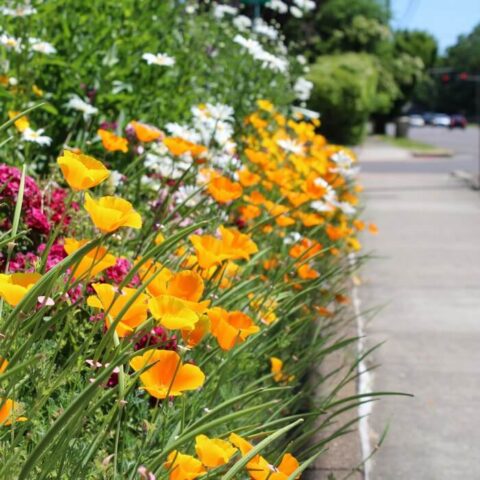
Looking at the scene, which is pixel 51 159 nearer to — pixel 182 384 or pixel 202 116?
pixel 202 116

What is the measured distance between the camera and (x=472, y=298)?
6.45 meters

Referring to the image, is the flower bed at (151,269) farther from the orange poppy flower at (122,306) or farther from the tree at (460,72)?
the tree at (460,72)

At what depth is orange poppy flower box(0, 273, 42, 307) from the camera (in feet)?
4.96

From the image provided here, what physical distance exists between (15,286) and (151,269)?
2.27ft

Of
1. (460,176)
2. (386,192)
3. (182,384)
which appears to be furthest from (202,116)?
(460,176)

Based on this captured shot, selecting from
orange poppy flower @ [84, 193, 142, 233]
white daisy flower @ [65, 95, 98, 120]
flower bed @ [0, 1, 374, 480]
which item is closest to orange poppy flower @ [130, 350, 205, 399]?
flower bed @ [0, 1, 374, 480]

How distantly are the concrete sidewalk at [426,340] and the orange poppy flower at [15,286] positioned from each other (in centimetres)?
101

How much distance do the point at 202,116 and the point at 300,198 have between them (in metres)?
1.07

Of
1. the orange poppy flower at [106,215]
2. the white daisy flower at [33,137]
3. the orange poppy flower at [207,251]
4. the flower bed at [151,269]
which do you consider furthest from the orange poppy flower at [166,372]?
the white daisy flower at [33,137]

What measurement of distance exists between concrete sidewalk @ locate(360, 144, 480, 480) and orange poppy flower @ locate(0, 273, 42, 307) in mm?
1014

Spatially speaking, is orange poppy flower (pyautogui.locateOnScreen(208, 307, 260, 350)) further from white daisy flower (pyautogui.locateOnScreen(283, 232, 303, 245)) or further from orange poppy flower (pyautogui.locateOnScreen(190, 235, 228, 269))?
white daisy flower (pyautogui.locateOnScreen(283, 232, 303, 245))

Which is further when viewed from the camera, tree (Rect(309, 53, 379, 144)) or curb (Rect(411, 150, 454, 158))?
curb (Rect(411, 150, 454, 158))

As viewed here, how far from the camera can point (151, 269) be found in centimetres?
220

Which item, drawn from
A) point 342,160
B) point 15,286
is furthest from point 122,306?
point 342,160
